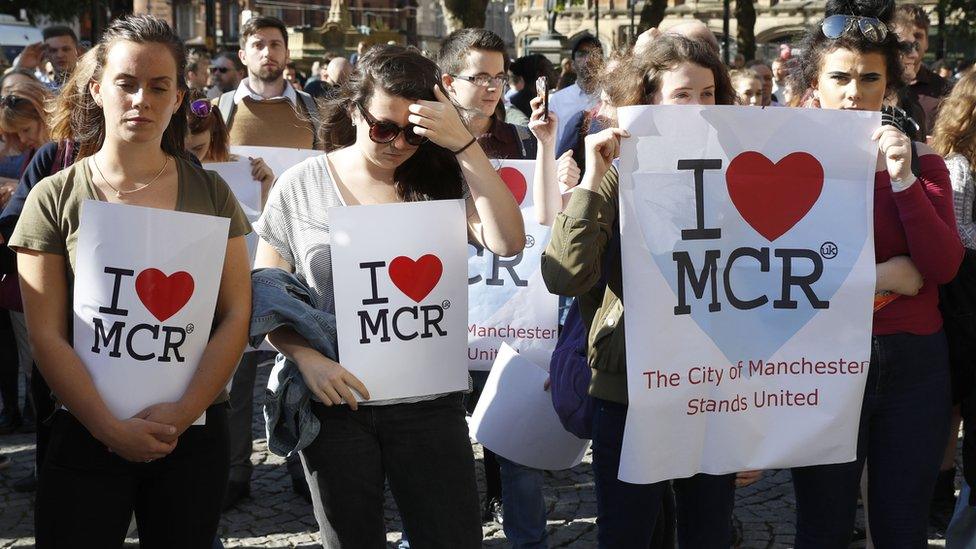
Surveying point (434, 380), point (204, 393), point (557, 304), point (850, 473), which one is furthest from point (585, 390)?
point (557, 304)

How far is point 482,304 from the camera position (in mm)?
4801

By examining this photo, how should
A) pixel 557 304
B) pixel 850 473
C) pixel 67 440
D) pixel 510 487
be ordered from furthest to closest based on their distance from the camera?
1. pixel 557 304
2. pixel 510 487
3. pixel 850 473
4. pixel 67 440

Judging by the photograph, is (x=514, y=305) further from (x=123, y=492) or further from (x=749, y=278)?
(x=123, y=492)

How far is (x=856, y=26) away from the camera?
354 cm

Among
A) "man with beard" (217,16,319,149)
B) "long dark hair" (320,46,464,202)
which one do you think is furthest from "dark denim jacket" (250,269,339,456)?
"man with beard" (217,16,319,149)

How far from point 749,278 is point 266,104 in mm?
3565

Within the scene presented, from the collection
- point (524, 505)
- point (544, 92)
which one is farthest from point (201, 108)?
point (524, 505)

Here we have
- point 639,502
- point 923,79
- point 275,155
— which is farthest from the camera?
point 923,79

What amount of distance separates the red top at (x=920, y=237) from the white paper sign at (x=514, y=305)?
1646mm

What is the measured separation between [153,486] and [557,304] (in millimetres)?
2235

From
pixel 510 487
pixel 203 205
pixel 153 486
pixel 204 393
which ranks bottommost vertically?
pixel 510 487

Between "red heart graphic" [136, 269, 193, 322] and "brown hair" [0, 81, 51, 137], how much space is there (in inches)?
126

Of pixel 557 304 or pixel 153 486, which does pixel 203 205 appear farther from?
pixel 557 304

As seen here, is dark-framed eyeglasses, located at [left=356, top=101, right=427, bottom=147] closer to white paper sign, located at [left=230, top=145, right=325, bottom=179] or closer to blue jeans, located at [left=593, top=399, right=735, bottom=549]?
blue jeans, located at [left=593, top=399, right=735, bottom=549]
